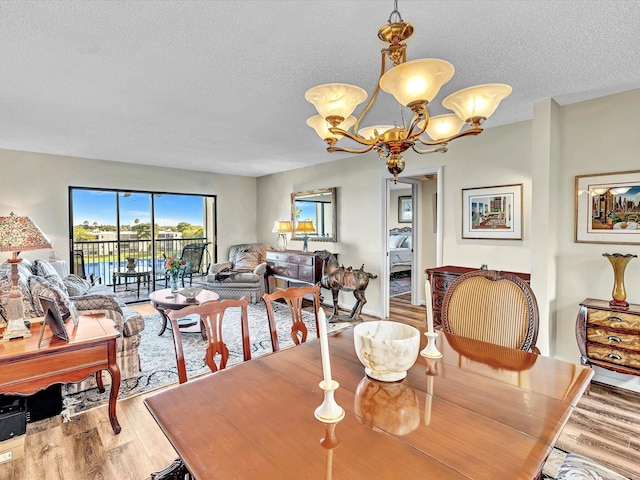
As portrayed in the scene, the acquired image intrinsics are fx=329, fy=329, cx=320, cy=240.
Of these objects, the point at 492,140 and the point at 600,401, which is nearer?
the point at 600,401

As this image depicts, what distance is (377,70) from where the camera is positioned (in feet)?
7.85

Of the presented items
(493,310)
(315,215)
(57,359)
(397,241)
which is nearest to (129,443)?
(57,359)

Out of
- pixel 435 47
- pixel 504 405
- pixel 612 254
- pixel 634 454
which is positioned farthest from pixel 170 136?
pixel 634 454

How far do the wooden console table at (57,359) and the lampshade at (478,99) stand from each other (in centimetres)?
255

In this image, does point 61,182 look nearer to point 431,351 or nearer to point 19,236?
point 19,236

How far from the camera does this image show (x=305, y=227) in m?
6.02

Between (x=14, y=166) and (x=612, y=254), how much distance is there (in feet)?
24.3

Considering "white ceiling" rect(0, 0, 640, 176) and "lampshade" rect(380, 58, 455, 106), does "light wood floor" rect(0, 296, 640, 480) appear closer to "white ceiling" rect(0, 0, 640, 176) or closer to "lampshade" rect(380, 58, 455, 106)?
"lampshade" rect(380, 58, 455, 106)

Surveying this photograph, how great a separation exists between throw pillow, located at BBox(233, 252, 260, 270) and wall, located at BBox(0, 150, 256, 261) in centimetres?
69

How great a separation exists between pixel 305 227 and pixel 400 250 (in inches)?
102

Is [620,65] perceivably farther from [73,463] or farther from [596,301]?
[73,463]

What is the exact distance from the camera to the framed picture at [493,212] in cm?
353

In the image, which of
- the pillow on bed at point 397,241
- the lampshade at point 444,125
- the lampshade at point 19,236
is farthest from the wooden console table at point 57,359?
the pillow on bed at point 397,241

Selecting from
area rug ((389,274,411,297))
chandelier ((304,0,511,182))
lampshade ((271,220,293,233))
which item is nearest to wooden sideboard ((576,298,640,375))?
chandelier ((304,0,511,182))
